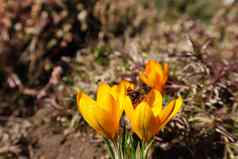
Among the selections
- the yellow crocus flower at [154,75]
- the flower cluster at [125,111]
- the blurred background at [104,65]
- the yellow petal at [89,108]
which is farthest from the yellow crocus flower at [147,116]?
the blurred background at [104,65]

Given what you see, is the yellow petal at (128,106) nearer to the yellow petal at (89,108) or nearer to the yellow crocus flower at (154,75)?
the yellow petal at (89,108)

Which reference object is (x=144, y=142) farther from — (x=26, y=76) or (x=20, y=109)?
(x=26, y=76)

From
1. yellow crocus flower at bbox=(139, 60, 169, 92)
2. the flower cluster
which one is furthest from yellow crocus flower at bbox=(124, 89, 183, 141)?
yellow crocus flower at bbox=(139, 60, 169, 92)

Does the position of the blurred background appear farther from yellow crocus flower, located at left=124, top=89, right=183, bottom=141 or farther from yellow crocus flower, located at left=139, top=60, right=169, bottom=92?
yellow crocus flower, located at left=124, top=89, right=183, bottom=141

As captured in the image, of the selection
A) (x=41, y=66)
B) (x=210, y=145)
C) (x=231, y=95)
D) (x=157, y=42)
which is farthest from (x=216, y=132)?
(x=41, y=66)

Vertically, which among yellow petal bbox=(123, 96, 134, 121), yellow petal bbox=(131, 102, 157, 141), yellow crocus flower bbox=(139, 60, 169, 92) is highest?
yellow crocus flower bbox=(139, 60, 169, 92)
